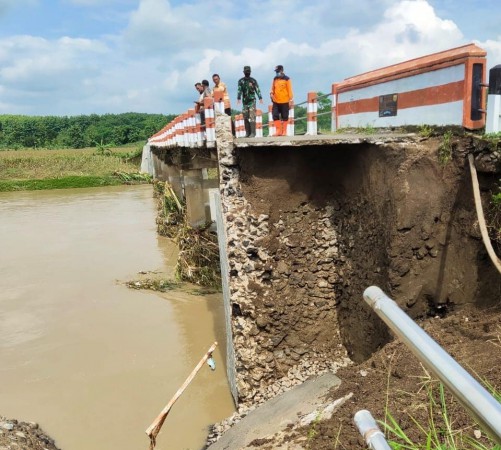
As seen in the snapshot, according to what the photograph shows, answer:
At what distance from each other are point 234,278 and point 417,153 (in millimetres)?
2377

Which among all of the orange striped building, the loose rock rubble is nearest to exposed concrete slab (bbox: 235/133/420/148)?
the orange striped building

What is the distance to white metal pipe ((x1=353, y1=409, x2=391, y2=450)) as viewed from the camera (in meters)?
1.26

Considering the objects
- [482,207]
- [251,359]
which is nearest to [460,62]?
[482,207]

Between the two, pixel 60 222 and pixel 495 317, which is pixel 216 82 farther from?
pixel 60 222

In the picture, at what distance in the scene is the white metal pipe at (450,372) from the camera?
3.29ft

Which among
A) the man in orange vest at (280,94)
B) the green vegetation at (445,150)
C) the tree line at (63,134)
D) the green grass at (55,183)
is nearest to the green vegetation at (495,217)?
the green vegetation at (445,150)

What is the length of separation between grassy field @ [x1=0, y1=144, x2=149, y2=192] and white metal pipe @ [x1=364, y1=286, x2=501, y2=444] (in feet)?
112

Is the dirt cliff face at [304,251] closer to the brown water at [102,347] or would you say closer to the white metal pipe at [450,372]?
the brown water at [102,347]

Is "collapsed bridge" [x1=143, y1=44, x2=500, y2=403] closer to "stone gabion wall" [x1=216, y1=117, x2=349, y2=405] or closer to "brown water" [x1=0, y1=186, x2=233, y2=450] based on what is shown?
"stone gabion wall" [x1=216, y1=117, x2=349, y2=405]

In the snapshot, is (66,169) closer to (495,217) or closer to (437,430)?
(495,217)

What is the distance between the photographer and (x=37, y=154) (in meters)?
39.0

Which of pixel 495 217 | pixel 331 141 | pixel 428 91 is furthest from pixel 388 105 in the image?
pixel 495 217

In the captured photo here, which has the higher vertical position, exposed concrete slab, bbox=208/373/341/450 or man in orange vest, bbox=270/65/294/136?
man in orange vest, bbox=270/65/294/136

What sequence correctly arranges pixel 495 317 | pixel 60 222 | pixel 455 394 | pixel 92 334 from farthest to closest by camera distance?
pixel 60 222, pixel 92 334, pixel 495 317, pixel 455 394
